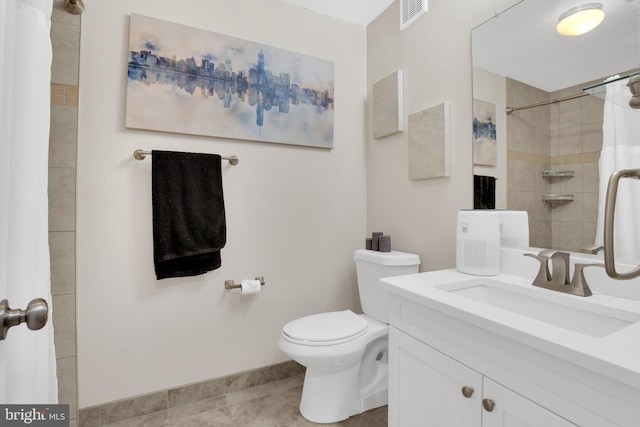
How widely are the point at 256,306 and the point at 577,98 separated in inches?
72.0

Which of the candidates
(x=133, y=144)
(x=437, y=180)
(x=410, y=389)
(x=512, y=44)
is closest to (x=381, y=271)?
(x=437, y=180)

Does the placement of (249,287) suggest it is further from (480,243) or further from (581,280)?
(581,280)

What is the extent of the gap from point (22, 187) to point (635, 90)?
1.70m

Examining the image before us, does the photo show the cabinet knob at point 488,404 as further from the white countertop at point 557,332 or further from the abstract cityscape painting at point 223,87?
the abstract cityscape painting at point 223,87

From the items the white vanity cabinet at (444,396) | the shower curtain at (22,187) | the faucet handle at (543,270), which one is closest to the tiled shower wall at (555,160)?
the faucet handle at (543,270)

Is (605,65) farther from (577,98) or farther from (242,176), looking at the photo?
(242,176)

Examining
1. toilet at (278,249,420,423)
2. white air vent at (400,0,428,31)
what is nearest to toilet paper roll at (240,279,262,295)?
toilet at (278,249,420,423)

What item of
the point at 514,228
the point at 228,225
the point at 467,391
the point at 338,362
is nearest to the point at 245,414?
the point at 338,362

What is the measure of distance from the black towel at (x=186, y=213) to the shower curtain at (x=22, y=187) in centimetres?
92

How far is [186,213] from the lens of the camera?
164cm

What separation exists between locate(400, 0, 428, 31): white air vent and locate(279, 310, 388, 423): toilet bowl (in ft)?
5.61

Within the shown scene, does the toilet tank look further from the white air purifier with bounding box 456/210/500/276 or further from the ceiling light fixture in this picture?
the ceiling light fixture

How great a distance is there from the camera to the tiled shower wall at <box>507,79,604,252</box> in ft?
3.66

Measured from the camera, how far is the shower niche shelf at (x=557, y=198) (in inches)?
46.4
